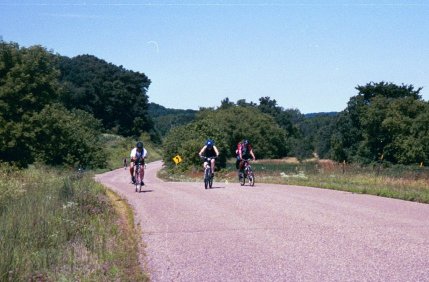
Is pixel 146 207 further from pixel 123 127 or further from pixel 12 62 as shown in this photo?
pixel 123 127

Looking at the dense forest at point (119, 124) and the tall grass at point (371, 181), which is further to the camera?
the dense forest at point (119, 124)

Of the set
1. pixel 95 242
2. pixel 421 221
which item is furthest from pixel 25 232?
pixel 421 221

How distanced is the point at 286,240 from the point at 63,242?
3390mm

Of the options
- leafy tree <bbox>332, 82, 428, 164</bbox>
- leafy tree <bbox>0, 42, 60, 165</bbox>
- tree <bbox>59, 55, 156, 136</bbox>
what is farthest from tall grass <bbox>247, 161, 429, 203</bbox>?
tree <bbox>59, 55, 156, 136</bbox>

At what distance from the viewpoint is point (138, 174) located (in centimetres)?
1903

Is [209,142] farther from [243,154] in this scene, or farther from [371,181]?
[371,181]

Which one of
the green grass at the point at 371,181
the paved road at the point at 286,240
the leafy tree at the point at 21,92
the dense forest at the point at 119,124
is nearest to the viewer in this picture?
the paved road at the point at 286,240

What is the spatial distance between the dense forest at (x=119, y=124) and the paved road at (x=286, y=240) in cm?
4579

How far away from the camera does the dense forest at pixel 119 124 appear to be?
58.1m

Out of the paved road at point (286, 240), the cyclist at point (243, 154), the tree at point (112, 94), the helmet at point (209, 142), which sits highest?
the tree at point (112, 94)

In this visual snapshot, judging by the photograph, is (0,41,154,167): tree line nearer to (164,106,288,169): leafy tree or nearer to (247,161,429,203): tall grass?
(164,106,288,169): leafy tree

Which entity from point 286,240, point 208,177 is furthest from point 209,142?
point 286,240

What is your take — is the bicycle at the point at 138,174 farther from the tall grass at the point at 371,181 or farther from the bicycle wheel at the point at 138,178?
the tall grass at the point at 371,181

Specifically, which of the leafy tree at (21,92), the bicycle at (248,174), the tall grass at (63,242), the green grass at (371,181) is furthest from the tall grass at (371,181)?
the leafy tree at (21,92)
